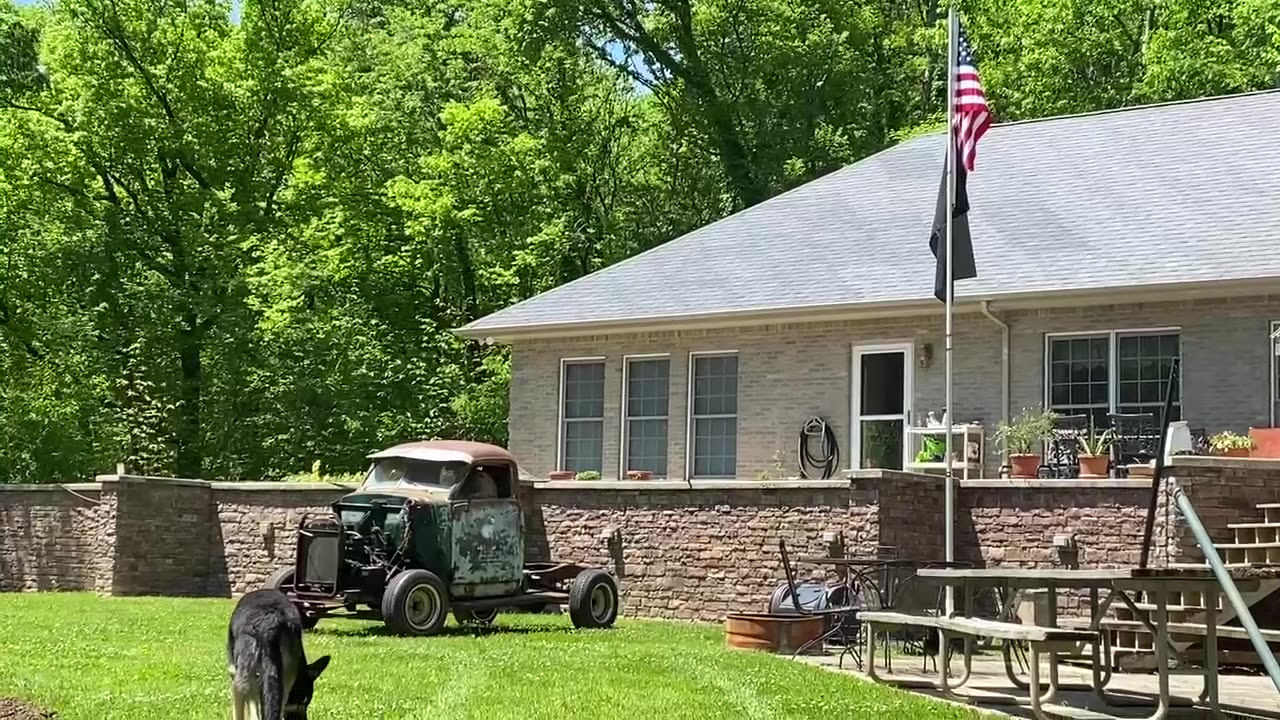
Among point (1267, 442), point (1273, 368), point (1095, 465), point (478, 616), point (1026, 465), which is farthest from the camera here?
point (1026, 465)

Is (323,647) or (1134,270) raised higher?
(1134,270)

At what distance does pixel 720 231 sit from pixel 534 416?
4.32m

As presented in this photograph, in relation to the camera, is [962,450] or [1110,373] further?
[962,450]

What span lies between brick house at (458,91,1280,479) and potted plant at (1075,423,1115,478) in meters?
0.82

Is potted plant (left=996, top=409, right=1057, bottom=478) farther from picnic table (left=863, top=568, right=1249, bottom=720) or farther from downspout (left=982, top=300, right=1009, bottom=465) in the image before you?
picnic table (left=863, top=568, right=1249, bottom=720)

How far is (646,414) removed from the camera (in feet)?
77.7

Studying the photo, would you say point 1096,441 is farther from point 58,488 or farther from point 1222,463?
point 58,488

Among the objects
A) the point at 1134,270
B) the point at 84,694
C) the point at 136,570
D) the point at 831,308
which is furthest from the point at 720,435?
the point at 84,694

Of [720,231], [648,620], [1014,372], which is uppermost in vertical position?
[720,231]

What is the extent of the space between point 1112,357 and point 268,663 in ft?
46.9

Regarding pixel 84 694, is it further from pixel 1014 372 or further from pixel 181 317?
pixel 181 317

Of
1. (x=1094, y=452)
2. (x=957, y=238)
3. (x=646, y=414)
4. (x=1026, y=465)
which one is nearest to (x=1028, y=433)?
(x=1026, y=465)

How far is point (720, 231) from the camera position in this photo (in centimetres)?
2598

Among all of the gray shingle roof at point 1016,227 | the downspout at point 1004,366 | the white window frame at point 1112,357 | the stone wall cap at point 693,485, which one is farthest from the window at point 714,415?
the white window frame at point 1112,357
